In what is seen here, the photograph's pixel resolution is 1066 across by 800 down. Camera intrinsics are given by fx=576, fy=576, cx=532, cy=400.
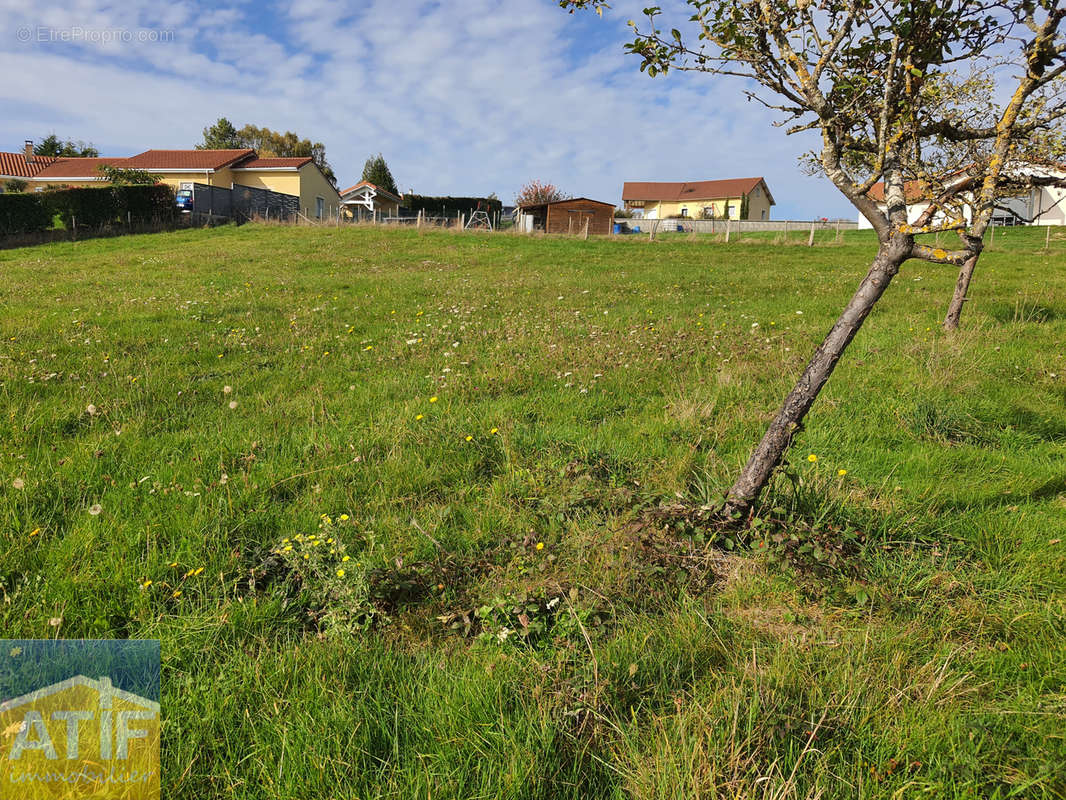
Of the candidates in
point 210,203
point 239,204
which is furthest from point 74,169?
point 210,203

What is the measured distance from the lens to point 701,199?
75.1m

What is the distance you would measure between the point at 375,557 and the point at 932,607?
2669 millimetres

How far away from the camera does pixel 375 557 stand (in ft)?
9.82

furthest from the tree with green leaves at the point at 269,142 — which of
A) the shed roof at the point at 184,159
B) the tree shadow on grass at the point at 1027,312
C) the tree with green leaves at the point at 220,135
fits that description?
the tree shadow on grass at the point at 1027,312

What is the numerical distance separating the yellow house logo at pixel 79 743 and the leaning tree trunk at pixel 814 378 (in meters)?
2.73

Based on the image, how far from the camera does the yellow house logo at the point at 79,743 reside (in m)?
1.77

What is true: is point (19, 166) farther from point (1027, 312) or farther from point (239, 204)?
point (1027, 312)

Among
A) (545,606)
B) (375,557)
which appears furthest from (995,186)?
(375,557)

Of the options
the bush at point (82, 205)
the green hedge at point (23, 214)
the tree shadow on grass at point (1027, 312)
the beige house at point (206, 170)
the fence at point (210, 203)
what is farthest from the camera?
the beige house at point (206, 170)

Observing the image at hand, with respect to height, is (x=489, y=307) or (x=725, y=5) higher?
(x=725, y=5)

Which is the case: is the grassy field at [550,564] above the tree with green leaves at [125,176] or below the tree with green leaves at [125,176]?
below

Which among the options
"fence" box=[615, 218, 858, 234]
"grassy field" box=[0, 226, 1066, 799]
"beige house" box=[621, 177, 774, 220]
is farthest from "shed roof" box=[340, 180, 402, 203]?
"grassy field" box=[0, 226, 1066, 799]

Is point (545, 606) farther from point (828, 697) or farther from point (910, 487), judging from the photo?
point (910, 487)

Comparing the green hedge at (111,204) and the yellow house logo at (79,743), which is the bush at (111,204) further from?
the yellow house logo at (79,743)
